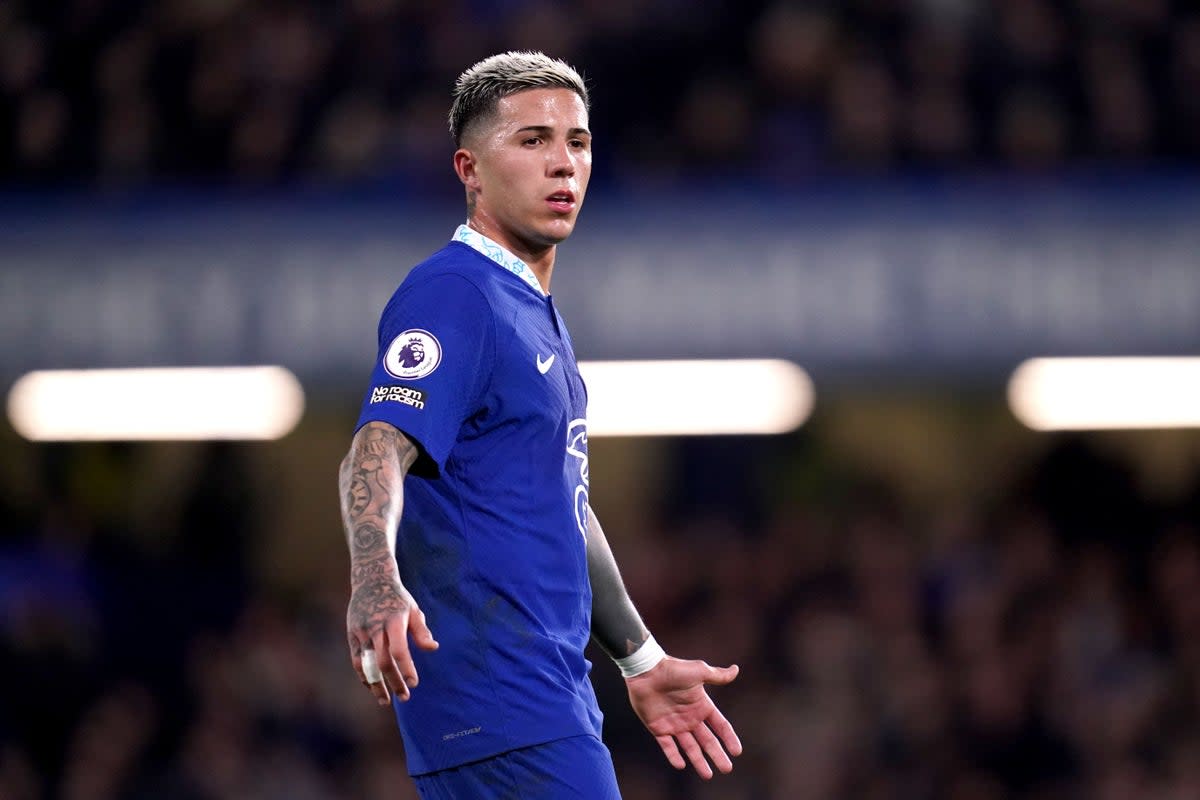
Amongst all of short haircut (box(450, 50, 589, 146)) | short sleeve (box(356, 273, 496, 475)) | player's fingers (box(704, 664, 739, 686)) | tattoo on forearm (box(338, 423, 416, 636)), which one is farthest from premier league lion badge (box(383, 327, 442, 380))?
player's fingers (box(704, 664, 739, 686))

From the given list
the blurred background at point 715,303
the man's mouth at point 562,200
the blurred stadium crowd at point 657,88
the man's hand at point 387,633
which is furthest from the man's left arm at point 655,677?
the blurred stadium crowd at point 657,88

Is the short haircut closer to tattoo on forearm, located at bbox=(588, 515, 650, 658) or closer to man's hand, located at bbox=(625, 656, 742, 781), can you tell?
tattoo on forearm, located at bbox=(588, 515, 650, 658)

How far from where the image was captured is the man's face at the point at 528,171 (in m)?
3.99

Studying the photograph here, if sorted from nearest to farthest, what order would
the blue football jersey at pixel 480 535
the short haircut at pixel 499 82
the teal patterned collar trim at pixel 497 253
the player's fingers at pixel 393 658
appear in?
the player's fingers at pixel 393 658
the blue football jersey at pixel 480 535
the teal patterned collar trim at pixel 497 253
the short haircut at pixel 499 82

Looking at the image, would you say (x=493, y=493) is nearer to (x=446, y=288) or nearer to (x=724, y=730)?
(x=446, y=288)

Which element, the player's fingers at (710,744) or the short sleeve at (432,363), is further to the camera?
the player's fingers at (710,744)

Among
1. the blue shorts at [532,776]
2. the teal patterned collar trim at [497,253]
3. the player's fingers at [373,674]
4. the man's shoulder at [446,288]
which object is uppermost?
the teal patterned collar trim at [497,253]

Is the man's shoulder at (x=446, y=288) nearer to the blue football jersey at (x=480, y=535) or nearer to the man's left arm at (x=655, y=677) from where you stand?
the blue football jersey at (x=480, y=535)

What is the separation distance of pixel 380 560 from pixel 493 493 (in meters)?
0.48

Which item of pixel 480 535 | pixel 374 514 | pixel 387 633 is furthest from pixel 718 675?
pixel 387 633

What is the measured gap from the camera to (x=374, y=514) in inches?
131

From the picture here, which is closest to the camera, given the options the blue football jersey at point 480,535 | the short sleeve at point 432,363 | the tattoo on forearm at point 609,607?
the short sleeve at point 432,363

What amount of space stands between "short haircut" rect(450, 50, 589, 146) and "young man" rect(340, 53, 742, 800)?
2.2 inches

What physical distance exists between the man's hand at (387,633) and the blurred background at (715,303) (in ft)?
20.5
